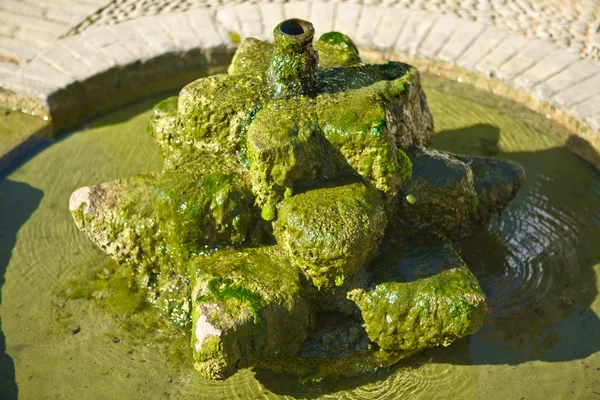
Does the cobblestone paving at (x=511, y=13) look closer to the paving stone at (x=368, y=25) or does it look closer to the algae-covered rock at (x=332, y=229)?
the paving stone at (x=368, y=25)

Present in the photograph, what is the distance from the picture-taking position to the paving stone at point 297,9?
656 centimetres

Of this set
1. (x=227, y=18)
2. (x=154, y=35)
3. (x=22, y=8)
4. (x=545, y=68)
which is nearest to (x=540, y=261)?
(x=545, y=68)

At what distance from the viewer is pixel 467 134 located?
587cm

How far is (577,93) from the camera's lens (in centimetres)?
573

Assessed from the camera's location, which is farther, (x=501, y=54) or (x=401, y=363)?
(x=501, y=54)

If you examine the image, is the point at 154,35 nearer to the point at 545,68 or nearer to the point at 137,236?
the point at 137,236

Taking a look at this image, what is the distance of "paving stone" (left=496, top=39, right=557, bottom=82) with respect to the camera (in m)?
5.97

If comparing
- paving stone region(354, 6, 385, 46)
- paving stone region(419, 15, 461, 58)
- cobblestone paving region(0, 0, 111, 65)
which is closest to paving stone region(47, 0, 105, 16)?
cobblestone paving region(0, 0, 111, 65)

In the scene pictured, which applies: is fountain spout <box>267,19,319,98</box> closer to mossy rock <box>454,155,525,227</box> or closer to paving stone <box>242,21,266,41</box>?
mossy rock <box>454,155,525,227</box>

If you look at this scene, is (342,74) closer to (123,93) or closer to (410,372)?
(410,372)

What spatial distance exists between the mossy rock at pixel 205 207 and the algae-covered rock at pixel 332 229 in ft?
0.86

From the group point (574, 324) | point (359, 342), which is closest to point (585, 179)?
point (574, 324)

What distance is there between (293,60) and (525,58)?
9.74 feet

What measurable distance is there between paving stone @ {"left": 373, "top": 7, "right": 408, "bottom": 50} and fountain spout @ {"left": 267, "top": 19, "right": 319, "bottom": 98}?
2406mm
